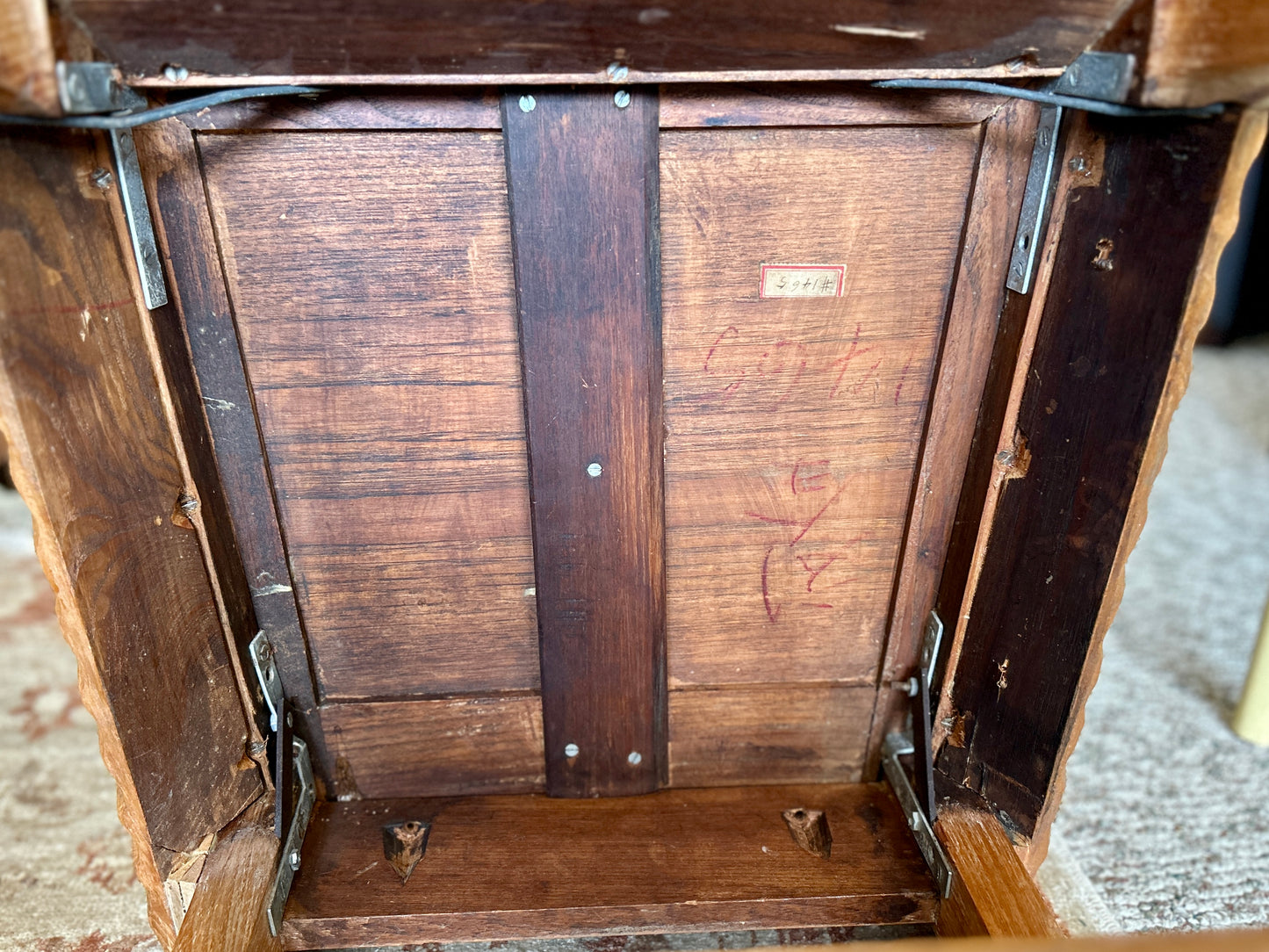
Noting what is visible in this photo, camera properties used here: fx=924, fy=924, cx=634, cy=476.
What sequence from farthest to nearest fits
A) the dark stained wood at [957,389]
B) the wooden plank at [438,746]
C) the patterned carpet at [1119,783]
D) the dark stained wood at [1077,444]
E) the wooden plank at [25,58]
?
the patterned carpet at [1119,783] → the wooden plank at [438,746] → the dark stained wood at [957,389] → the dark stained wood at [1077,444] → the wooden plank at [25,58]

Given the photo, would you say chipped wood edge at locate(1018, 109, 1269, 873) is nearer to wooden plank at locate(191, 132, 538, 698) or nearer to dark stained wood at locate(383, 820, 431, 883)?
wooden plank at locate(191, 132, 538, 698)

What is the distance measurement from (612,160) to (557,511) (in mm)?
349

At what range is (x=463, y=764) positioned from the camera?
1109 millimetres

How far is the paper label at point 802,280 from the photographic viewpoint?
34.3 inches

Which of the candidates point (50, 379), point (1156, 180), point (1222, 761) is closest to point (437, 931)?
point (50, 379)

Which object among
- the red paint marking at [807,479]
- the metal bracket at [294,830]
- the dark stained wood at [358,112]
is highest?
the dark stained wood at [358,112]

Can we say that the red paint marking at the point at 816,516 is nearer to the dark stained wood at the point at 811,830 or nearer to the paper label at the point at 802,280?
the paper label at the point at 802,280

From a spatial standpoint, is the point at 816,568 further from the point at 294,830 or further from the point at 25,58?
the point at 25,58

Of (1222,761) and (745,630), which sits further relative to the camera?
(1222,761)

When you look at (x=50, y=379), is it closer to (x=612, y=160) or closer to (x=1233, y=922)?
(x=612, y=160)

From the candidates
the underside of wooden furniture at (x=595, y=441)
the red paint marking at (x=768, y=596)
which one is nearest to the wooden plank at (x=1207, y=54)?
the underside of wooden furniture at (x=595, y=441)

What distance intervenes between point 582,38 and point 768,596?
60 centimetres

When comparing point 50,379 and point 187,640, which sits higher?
point 50,379

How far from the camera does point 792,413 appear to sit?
0.94 meters
